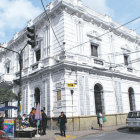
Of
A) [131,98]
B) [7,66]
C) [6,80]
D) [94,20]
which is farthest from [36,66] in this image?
[131,98]

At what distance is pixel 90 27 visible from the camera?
1947 cm

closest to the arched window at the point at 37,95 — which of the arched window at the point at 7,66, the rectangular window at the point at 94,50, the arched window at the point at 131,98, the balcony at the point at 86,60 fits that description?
the balcony at the point at 86,60

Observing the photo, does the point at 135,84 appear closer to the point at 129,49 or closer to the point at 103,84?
the point at 129,49

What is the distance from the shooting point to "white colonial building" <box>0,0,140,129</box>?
1580 centimetres

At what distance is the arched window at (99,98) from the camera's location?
17547 mm

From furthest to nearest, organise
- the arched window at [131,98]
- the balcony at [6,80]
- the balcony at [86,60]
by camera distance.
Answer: the balcony at [6,80]
the arched window at [131,98]
the balcony at [86,60]

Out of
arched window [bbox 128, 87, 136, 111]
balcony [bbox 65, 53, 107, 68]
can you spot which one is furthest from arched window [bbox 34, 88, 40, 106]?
arched window [bbox 128, 87, 136, 111]

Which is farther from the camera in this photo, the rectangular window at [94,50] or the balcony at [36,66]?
the rectangular window at [94,50]

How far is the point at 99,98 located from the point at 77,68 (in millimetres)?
4216

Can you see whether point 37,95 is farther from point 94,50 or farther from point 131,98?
point 131,98

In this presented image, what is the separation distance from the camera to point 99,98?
17953 mm

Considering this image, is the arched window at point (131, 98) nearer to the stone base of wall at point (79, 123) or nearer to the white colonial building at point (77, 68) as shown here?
the white colonial building at point (77, 68)

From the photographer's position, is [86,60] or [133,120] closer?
[133,120]

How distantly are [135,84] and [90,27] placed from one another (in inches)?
371
